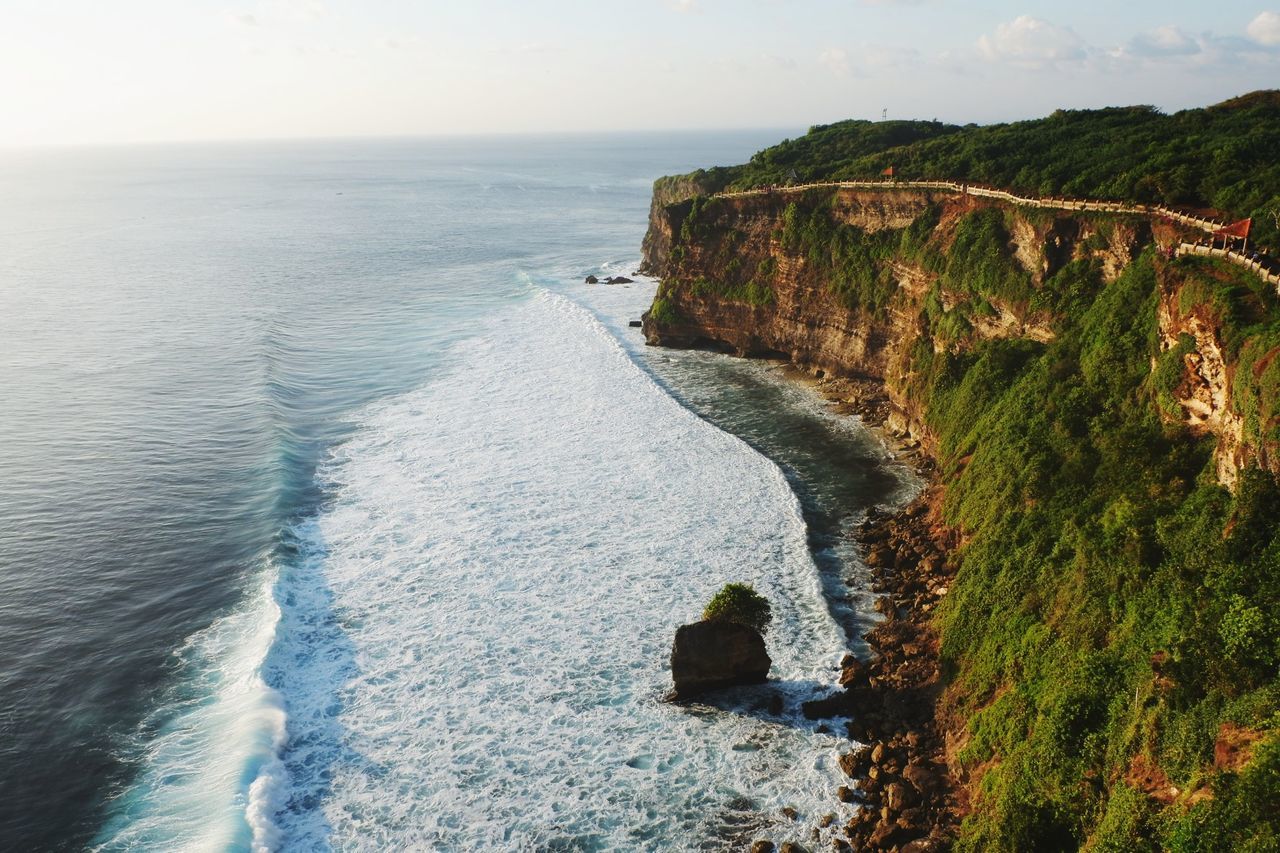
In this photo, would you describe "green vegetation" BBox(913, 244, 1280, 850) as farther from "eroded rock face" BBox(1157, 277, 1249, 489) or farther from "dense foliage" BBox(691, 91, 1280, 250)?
"dense foliage" BBox(691, 91, 1280, 250)

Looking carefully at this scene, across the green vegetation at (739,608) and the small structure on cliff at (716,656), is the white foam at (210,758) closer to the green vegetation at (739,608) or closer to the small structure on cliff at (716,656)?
the small structure on cliff at (716,656)

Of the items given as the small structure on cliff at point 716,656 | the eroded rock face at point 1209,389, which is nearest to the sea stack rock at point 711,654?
the small structure on cliff at point 716,656

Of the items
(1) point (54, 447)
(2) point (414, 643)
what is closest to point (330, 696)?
(2) point (414, 643)

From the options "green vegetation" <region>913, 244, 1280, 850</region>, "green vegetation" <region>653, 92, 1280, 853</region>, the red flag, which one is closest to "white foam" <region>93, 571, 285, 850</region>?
"green vegetation" <region>653, 92, 1280, 853</region>

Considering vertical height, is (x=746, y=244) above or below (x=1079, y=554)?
above

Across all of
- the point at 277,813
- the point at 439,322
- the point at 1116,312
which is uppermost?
the point at 1116,312

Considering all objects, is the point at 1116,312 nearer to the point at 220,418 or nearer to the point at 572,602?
the point at 572,602
